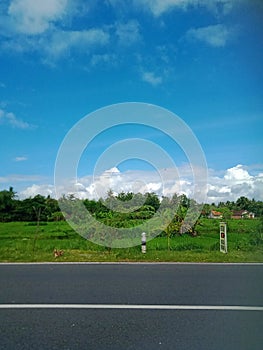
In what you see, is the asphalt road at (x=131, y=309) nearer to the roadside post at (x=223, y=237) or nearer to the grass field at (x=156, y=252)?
the grass field at (x=156, y=252)

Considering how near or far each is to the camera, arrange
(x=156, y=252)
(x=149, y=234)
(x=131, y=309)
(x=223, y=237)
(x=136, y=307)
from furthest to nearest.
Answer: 1. (x=149, y=234)
2. (x=223, y=237)
3. (x=156, y=252)
4. (x=136, y=307)
5. (x=131, y=309)

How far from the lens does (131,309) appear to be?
16.2 ft

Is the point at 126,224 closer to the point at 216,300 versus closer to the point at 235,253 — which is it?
the point at 235,253

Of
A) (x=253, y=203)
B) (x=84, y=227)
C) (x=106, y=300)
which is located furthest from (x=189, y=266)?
(x=253, y=203)

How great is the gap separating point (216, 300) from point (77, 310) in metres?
2.08

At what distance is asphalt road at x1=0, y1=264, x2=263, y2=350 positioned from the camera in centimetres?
376

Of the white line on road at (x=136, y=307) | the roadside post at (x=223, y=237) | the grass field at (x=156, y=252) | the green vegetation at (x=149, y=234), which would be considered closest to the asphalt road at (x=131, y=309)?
the white line on road at (x=136, y=307)

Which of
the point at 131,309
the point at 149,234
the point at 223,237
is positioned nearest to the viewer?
the point at 131,309

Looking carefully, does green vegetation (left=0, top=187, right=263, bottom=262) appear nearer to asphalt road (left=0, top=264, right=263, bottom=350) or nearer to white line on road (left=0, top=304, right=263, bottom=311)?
asphalt road (left=0, top=264, right=263, bottom=350)

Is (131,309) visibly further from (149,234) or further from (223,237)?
(149,234)

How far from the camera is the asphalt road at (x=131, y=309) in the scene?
12.3 feet

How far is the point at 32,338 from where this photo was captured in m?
3.83

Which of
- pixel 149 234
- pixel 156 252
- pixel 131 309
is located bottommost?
pixel 131 309

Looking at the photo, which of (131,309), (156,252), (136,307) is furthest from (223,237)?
(131,309)
